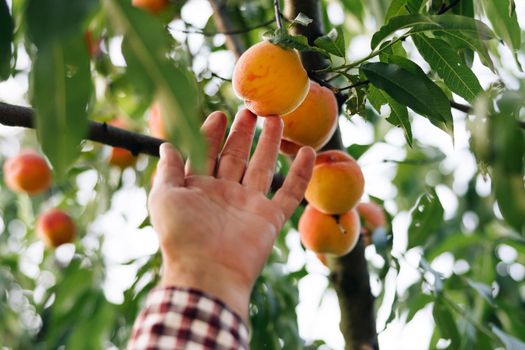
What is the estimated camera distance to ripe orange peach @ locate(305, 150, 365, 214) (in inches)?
48.5

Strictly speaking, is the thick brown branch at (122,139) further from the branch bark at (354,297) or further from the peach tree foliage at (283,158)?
the branch bark at (354,297)

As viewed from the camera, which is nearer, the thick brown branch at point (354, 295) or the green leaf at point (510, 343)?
the green leaf at point (510, 343)

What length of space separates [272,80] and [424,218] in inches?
25.3

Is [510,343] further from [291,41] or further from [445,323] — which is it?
[291,41]

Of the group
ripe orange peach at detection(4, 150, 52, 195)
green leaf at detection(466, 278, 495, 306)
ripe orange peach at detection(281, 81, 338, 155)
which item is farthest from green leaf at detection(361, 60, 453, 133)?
ripe orange peach at detection(4, 150, 52, 195)

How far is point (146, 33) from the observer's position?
54 cm

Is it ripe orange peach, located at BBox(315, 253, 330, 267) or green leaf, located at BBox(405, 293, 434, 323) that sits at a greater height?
ripe orange peach, located at BBox(315, 253, 330, 267)

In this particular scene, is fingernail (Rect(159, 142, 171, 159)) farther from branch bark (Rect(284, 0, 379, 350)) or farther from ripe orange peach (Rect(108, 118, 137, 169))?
ripe orange peach (Rect(108, 118, 137, 169))

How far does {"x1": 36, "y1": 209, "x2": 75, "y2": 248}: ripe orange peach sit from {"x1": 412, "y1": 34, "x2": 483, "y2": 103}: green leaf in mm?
1488

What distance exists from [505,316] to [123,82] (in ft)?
3.74

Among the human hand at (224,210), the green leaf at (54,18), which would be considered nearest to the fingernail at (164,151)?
the human hand at (224,210)

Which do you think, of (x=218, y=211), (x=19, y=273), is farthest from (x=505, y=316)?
(x=19, y=273)

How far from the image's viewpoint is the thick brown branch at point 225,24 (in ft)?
5.44

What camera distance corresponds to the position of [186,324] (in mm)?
747
